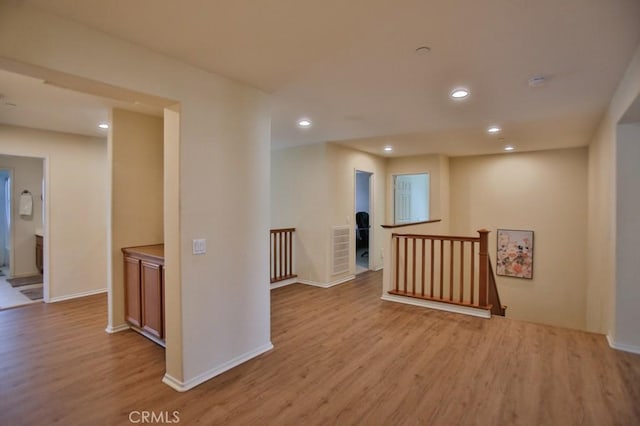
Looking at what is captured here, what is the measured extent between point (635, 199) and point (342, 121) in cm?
302

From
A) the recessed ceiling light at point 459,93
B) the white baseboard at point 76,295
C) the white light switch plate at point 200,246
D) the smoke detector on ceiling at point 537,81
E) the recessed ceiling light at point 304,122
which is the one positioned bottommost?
the white baseboard at point 76,295

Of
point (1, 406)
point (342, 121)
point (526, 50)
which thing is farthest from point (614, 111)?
point (1, 406)

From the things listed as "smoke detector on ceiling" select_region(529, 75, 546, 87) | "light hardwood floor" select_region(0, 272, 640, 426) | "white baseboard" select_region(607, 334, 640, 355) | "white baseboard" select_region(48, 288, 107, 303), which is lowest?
"light hardwood floor" select_region(0, 272, 640, 426)

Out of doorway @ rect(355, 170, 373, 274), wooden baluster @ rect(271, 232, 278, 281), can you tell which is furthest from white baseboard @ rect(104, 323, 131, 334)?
doorway @ rect(355, 170, 373, 274)

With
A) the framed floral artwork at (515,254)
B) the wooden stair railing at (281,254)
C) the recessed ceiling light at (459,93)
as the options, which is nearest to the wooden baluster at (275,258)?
the wooden stair railing at (281,254)

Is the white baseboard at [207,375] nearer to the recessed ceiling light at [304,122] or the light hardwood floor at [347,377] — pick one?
the light hardwood floor at [347,377]

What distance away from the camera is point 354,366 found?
9.54 ft

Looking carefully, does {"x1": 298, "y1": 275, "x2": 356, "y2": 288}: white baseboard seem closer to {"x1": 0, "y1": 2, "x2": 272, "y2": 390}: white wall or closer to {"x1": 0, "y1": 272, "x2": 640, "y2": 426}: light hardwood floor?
{"x1": 0, "y1": 272, "x2": 640, "y2": 426}: light hardwood floor

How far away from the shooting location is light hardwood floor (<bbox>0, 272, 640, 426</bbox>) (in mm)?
2240

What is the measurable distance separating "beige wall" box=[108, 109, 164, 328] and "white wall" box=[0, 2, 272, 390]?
4.99 ft

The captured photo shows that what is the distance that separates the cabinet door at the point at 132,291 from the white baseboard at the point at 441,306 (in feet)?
10.4

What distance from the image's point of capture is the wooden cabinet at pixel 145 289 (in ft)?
10.4

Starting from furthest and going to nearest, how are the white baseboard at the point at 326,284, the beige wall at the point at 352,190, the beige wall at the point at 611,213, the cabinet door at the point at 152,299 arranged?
the beige wall at the point at 352,190 < the white baseboard at the point at 326,284 < the cabinet door at the point at 152,299 < the beige wall at the point at 611,213

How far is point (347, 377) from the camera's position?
2.72 metres
